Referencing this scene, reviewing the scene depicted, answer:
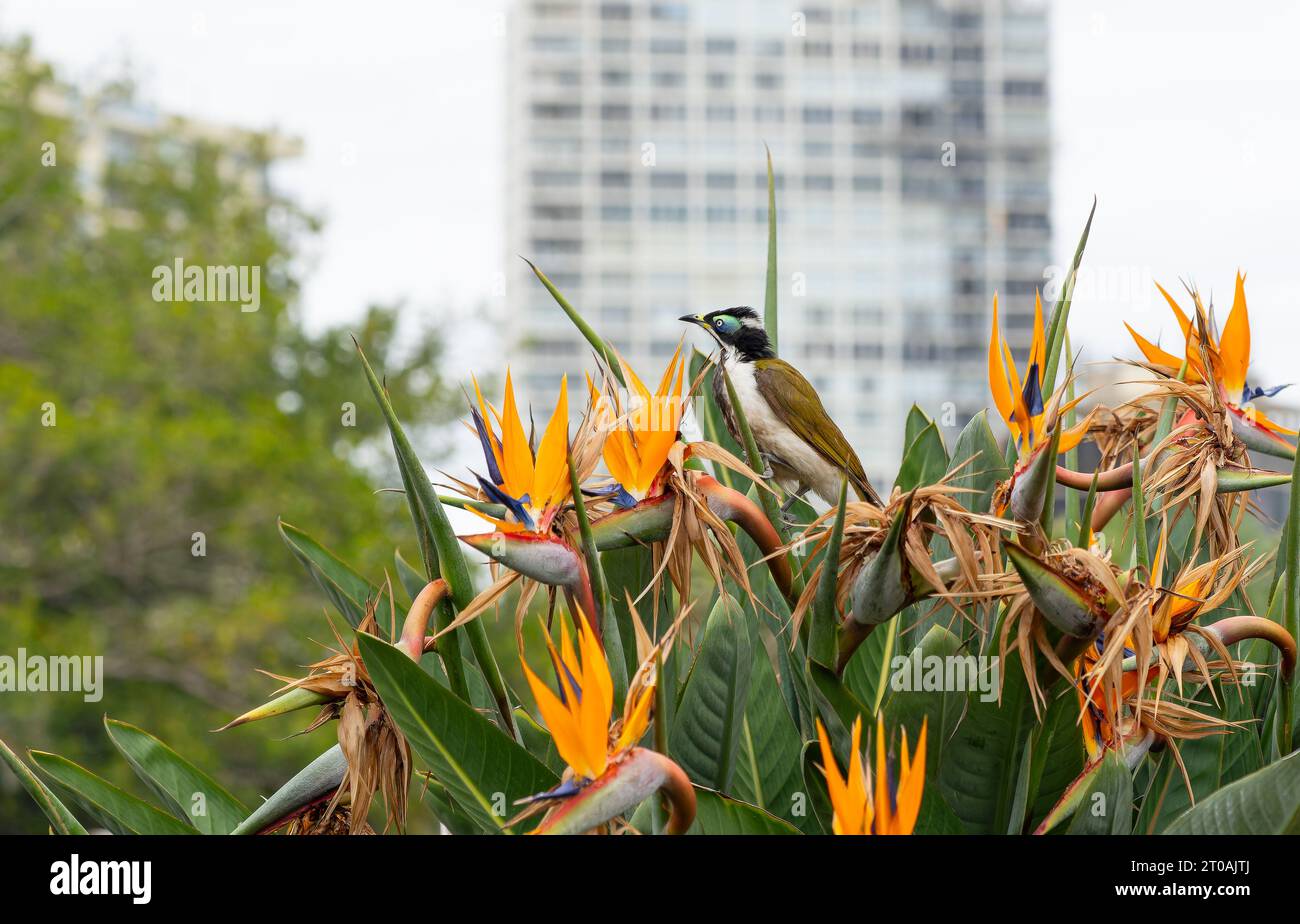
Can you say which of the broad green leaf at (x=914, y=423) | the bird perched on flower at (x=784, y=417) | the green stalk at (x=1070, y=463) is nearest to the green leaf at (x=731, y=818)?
the green stalk at (x=1070, y=463)

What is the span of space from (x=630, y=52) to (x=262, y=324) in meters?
53.9

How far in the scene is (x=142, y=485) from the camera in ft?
33.6

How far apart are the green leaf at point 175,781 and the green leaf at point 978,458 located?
833 mm

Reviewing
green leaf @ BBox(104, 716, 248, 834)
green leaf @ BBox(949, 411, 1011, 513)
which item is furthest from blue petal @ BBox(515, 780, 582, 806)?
green leaf @ BBox(949, 411, 1011, 513)

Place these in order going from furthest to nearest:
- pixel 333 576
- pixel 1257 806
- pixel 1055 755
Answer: pixel 333 576 < pixel 1055 755 < pixel 1257 806

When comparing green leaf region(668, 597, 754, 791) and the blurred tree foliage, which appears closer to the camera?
green leaf region(668, 597, 754, 791)

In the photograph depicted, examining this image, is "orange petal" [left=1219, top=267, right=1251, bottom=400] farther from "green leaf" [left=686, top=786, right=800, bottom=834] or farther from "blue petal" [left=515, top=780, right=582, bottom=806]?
"blue petal" [left=515, top=780, right=582, bottom=806]

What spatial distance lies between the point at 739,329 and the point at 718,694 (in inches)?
31.1

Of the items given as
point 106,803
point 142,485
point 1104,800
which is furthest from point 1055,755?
point 142,485

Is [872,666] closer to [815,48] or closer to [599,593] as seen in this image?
[599,593]

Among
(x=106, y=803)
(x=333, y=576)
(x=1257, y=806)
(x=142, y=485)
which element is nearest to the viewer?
(x=1257, y=806)

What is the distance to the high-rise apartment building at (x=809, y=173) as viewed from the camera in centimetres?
5953

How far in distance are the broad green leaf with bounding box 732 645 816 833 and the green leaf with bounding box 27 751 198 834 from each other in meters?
0.55

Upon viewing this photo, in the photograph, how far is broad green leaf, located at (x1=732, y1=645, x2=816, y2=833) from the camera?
1303 millimetres
